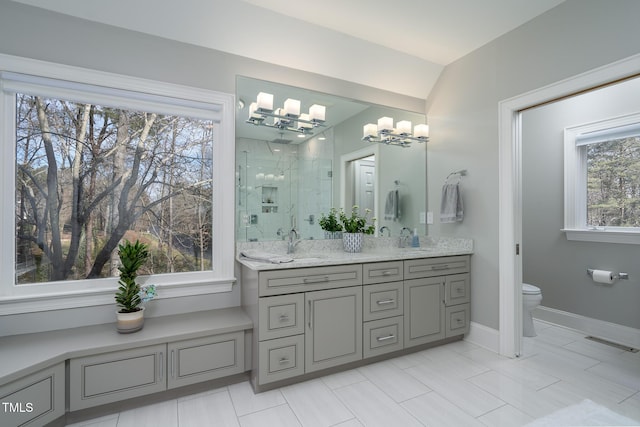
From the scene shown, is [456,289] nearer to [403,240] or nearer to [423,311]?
[423,311]

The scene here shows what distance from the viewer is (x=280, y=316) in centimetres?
200

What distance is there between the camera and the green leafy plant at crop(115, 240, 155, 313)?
1.97 meters

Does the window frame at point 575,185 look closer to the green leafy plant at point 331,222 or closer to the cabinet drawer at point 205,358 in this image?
the green leafy plant at point 331,222

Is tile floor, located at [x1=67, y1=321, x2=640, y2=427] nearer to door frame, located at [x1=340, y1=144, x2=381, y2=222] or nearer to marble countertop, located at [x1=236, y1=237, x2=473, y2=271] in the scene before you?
marble countertop, located at [x1=236, y1=237, x2=473, y2=271]

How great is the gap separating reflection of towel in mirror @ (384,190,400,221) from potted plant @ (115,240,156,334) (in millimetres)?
2212

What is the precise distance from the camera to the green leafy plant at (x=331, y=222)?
282cm

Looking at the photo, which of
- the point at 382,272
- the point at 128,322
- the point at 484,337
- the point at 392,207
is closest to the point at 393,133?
the point at 392,207

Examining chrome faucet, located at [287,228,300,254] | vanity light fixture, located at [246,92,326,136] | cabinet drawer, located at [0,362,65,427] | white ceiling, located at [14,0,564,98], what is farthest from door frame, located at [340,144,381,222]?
cabinet drawer, located at [0,362,65,427]

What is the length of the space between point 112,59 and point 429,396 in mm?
3104

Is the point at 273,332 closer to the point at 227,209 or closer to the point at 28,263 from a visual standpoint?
the point at 227,209

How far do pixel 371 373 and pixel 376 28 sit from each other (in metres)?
2.77

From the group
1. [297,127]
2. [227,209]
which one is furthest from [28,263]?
[297,127]

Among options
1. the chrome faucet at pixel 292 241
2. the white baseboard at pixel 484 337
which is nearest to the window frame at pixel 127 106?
the chrome faucet at pixel 292 241

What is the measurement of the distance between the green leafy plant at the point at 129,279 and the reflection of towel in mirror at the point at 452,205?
102 inches
